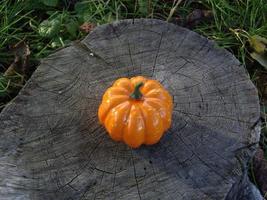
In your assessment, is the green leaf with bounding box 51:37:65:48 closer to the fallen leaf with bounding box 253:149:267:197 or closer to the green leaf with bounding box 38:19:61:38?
the green leaf with bounding box 38:19:61:38

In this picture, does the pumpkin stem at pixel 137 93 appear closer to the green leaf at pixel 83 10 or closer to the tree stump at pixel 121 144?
the tree stump at pixel 121 144

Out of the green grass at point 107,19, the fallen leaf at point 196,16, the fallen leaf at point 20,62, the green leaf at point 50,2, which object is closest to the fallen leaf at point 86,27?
the green grass at point 107,19

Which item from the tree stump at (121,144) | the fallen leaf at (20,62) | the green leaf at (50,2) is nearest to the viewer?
the tree stump at (121,144)

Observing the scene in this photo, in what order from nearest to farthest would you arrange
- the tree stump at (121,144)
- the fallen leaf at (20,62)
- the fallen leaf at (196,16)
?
the tree stump at (121,144) → the fallen leaf at (20,62) → the fallen leaf at (196,16)

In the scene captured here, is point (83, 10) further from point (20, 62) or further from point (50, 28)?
point (20, 62)

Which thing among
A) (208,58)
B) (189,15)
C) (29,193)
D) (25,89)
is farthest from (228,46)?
(29,193)

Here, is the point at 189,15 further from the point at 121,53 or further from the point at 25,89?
the point at 25,89
